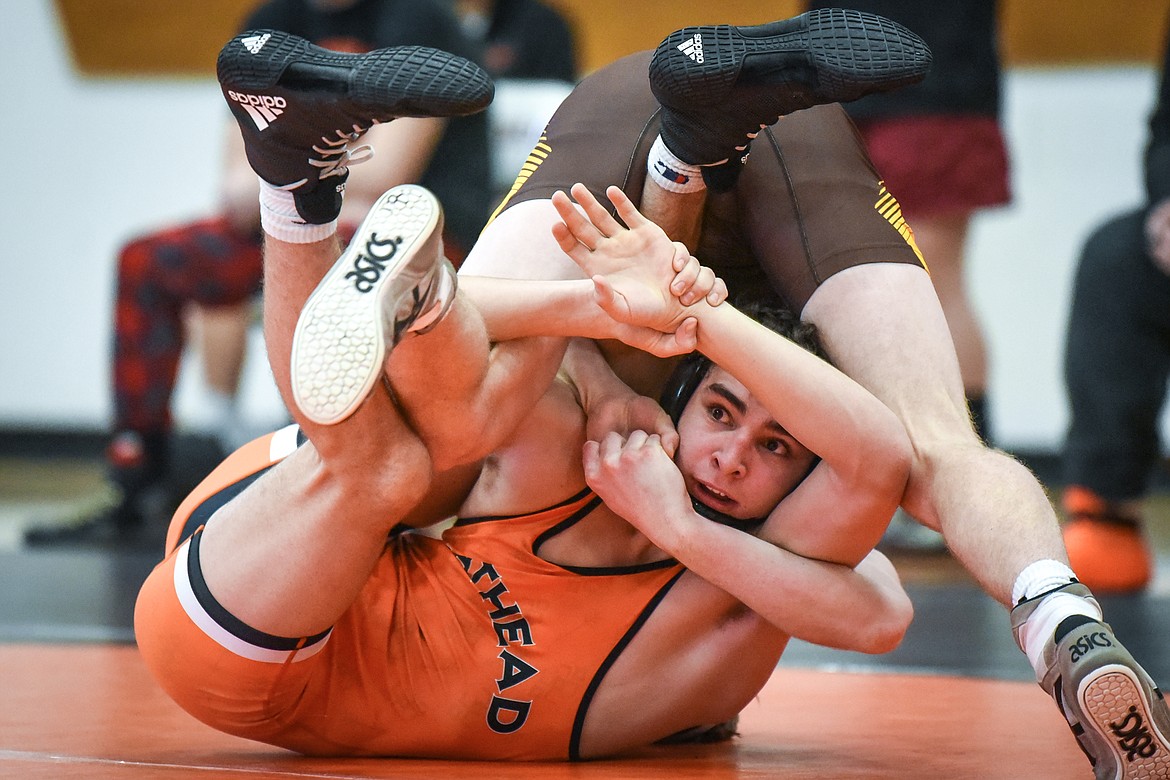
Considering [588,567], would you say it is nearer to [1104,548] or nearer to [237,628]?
[237,628]

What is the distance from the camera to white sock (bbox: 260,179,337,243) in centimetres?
177

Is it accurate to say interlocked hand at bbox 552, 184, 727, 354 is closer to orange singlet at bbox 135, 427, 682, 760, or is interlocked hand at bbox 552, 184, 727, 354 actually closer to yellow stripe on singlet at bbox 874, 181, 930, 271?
orange singlet at bbox 135, 427, 682, 760

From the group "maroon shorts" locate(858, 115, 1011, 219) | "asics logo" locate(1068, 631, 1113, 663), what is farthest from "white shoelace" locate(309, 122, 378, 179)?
"maroon shorts" locate(858, 115, 1011, 219)

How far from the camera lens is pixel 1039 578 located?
1.64 m

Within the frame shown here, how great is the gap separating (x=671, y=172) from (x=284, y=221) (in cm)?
58

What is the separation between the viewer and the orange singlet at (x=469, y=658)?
5.97 feet

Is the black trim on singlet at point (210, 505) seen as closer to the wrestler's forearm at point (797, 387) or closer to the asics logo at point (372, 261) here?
the asics logo at point (372, 261)

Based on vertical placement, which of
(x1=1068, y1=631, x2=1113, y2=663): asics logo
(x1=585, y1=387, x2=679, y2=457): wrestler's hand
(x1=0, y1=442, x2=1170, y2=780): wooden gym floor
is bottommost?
(x1=0, y1=442, x2=1170, y2=780): wooden gym floor

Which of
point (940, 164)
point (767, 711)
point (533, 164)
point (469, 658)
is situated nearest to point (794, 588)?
point (469, 658)

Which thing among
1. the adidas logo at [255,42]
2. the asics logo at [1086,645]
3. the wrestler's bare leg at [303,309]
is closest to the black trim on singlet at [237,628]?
the wrestler's bare leg at [303,309]

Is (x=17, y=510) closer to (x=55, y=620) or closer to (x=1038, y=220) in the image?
(x=55, y=620)

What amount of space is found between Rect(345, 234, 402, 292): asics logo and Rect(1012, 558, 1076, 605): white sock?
79 cm

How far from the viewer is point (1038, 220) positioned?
220 inches

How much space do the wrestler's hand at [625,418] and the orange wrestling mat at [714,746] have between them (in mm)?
422
